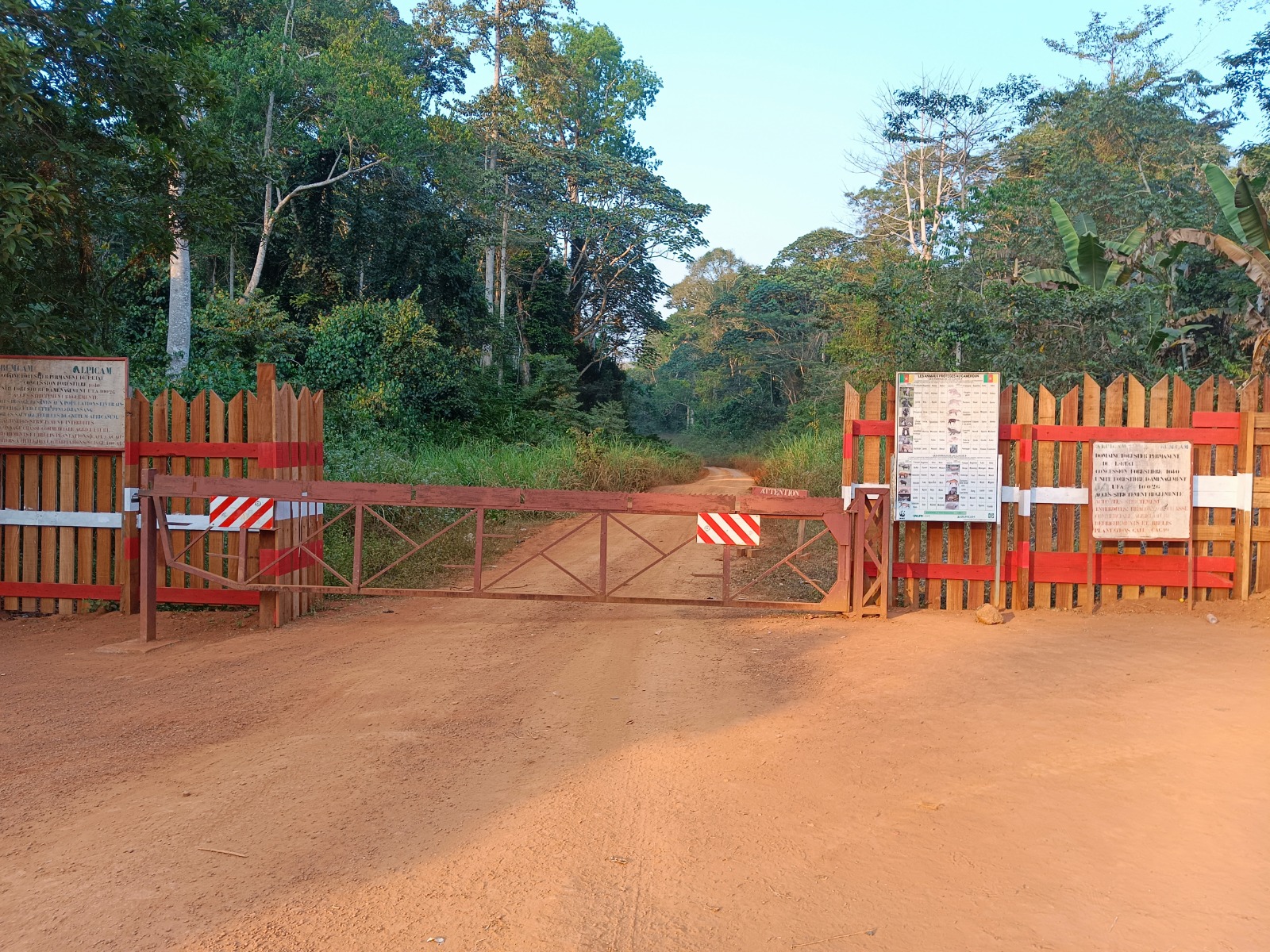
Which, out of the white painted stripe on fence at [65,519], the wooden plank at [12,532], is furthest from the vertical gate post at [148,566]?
the wooden plank at [12,532]

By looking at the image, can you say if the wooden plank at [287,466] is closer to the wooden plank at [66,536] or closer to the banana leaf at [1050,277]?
the wooden plank at [66,536]

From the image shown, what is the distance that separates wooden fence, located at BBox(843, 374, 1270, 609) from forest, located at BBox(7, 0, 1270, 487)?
2974mm

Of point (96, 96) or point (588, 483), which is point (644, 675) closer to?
point (96, 96)

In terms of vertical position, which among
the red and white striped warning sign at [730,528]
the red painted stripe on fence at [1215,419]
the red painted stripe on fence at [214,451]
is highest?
the red painted stripe on fence at [1215,419]

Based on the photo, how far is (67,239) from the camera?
35.3ft

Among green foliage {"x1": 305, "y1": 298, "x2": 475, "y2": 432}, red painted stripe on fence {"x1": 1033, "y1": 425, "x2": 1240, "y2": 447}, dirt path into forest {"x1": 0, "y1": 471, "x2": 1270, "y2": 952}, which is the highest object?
green foliage {"x1": 305, "y1": 298, "x2": 475, "y2": 432}

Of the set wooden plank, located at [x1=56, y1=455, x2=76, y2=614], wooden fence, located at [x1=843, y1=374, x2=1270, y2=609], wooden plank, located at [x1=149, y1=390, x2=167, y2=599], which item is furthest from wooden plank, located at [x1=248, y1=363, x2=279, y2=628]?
wooden fence, located at [x1=843, y1=374, x2=1270, y2=609]

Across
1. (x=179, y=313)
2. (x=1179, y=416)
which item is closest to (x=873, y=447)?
(x=1179, y=416)

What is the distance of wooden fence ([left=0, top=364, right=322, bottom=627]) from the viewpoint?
9211 mm

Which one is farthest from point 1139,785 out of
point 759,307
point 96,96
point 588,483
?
point 759,307

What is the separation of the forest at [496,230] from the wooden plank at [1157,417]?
323 centimetres

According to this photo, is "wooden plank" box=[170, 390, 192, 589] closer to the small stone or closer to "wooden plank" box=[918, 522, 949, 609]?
"wooden plank" box=[918, 522, 949, 609]

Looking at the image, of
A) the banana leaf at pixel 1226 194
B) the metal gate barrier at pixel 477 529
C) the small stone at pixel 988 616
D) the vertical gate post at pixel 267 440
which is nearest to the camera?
the metal gate barrier at pixel 477 529

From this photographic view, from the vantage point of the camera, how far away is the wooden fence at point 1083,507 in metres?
9.12
